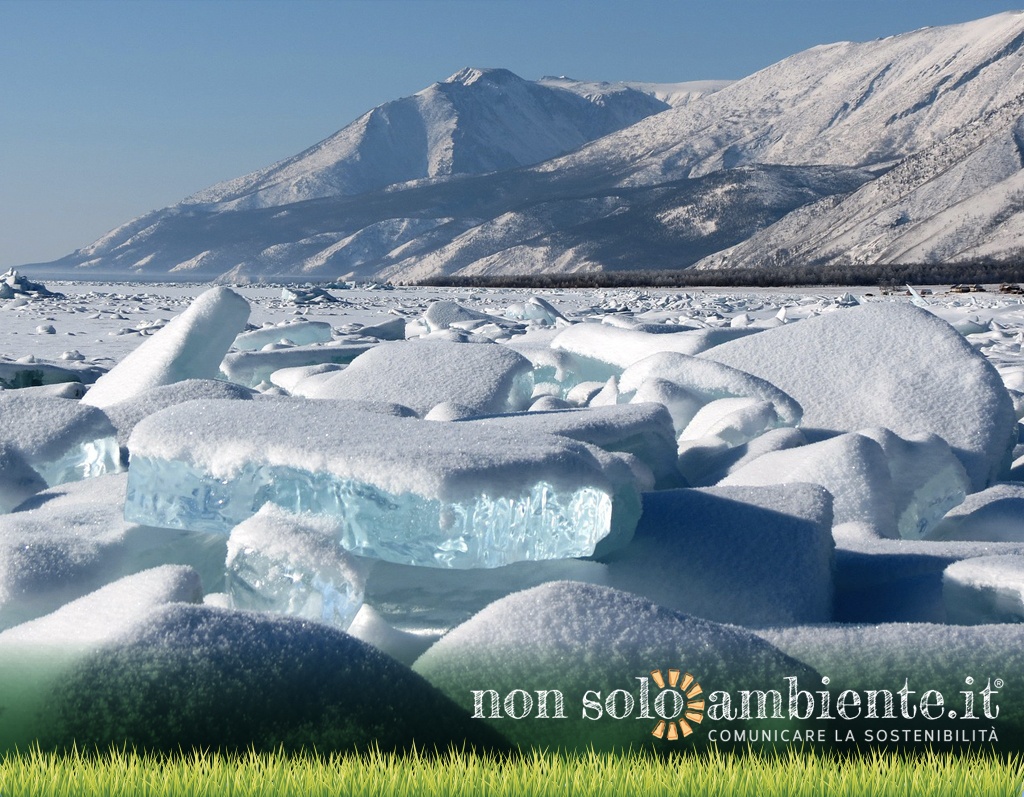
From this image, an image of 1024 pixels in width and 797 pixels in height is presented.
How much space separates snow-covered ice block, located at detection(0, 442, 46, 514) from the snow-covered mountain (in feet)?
165

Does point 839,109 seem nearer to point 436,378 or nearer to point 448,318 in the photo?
point 448,318

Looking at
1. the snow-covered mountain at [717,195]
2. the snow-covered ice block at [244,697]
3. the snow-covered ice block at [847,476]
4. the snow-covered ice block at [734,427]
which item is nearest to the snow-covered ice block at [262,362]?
the snow-covered ice block at [734,427]

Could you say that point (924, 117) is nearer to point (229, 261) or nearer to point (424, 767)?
point (229, 261)

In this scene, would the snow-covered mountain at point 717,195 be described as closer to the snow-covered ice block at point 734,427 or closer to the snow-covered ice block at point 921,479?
the snow-covered ice block at point 734,427

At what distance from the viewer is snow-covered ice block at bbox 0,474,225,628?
6.66 feet

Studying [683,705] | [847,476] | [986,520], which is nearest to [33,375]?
[847,476]

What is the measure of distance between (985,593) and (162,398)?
249cm

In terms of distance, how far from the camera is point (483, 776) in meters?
1.45

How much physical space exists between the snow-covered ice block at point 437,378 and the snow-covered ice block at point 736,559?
1408 mm

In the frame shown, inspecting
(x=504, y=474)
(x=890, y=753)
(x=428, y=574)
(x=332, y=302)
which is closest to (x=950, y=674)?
(x=890, y=753)

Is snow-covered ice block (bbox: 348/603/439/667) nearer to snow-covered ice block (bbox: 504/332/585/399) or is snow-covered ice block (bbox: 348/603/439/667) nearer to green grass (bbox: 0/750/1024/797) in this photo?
green grass (bbox: 0/750/1024/797)

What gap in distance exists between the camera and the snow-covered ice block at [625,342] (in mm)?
5105

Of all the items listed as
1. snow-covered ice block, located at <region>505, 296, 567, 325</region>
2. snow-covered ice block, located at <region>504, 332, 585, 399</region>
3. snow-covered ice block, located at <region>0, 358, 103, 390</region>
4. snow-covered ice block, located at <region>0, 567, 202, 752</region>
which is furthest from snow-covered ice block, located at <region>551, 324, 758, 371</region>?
snow-covered ice block, located at <region>505, 296, 567, 325</region>

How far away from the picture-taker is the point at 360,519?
2037 millimetres
